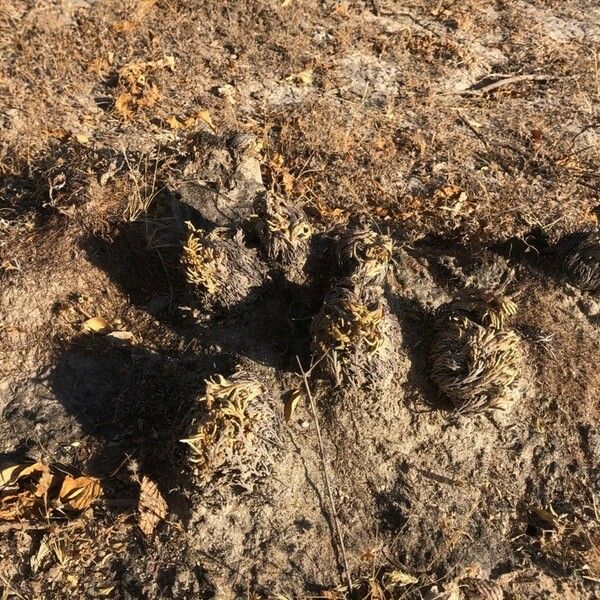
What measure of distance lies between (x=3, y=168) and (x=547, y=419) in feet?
16.6

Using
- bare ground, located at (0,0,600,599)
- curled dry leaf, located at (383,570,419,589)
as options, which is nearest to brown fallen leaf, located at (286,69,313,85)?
bare ground, located at (0,0,600,599)

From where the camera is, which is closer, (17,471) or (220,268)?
(17,471)

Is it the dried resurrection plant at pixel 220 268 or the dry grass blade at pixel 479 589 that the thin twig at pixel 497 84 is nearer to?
the dried resurrection plant at pixel 220 268

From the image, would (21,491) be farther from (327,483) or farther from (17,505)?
(327,483)

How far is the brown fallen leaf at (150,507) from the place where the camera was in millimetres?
3570

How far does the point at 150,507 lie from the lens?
142 inches

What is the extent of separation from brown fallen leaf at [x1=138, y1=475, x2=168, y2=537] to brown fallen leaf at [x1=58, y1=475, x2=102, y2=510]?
329 millimetres

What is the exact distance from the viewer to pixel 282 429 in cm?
373

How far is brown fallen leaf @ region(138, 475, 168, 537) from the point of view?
3.57m

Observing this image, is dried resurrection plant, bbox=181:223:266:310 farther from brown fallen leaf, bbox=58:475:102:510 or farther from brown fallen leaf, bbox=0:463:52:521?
brown fallen leaf, bbox=0:463:52:521

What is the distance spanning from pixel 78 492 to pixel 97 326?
4.13 feet

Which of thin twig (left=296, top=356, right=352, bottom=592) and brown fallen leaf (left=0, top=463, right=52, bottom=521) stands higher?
thin twig (left=296, top=356, right=352, bottom=592)

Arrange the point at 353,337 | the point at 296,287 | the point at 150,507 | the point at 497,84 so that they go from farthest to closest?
1. the point at 497,84
2. the point at 296,287
3. the point at 150,507
4. the point at 353,337

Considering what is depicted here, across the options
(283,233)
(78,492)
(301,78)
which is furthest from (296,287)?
(301,78)
